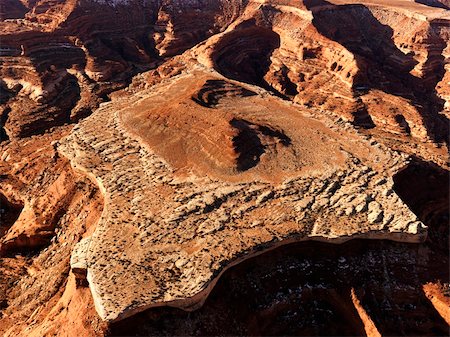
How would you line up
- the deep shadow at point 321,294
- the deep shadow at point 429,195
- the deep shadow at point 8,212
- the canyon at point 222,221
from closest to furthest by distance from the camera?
1. the canyon at point 222,221
2. the deep shadow at point 321,294
3. the deep shadow at point 429,195
4. the deep shadow at point 8,212

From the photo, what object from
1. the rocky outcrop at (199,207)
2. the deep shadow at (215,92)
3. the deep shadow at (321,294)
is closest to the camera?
the rocky outcrop at (199,207)

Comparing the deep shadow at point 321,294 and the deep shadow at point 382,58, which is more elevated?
the deep shadow at point 321,294

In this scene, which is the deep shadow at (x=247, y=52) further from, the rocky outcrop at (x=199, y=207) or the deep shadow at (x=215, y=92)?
the rocky outcrop at (x=199, y=207)

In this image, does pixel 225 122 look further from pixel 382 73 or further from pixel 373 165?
pixel 382 73

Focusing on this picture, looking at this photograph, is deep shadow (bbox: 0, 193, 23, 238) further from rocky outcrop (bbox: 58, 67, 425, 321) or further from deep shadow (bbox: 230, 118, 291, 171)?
deep shadow (bbox: 230, 118, 291, 171)

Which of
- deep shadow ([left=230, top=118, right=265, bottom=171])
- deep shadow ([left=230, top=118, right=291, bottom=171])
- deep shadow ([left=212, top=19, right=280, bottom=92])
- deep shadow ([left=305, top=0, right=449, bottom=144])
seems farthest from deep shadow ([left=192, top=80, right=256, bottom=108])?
deep shadow ([left=305, top=0, right=449, bottom=144])

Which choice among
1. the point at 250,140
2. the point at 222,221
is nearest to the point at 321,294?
the point at 222,221

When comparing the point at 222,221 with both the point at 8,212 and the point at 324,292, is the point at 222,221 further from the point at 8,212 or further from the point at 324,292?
the point at 8,212

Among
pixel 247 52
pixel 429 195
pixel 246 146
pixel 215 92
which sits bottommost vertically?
pixel 247 52

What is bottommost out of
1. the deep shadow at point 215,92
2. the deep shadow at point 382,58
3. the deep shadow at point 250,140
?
the deep shadow at point 382,58

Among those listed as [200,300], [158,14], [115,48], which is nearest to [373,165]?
[200,300]

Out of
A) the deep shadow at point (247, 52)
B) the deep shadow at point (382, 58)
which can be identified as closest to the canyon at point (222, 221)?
the deep shadow at point (382, 58)
